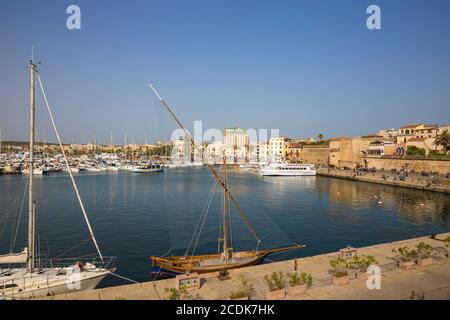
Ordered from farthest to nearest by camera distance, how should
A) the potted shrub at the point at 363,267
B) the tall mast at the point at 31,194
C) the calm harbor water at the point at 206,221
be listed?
the calm harbor water at the point at 206,221, the tall mast at the point at 31,194, the potted shrub at the point at 363,267

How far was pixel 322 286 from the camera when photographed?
552 inches

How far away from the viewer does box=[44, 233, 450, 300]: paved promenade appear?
13.0 metres

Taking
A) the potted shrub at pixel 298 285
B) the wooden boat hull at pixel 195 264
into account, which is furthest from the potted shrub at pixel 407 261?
the wooden boat hull at pixel 195 264

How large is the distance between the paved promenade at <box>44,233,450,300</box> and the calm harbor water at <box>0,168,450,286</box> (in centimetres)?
613

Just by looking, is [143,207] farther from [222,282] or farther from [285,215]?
[222,282]

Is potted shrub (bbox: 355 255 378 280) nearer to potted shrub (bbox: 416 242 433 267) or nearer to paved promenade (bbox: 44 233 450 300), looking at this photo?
paved promenade (bbox: 44 233 450 300)

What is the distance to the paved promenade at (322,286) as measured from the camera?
1301cm

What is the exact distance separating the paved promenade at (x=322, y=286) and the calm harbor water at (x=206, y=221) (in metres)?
6.13

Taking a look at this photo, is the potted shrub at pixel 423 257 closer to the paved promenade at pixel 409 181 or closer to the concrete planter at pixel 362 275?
the concrete planter at pixel 362 275

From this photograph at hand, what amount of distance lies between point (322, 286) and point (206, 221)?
2203cm

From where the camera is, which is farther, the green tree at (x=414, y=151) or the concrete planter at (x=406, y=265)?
the green tree at (x=414, y=151)

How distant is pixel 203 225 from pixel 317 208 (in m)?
18.0

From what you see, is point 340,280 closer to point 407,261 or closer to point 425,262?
point 407,261
